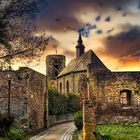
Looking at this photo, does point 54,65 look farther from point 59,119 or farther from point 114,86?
point 114,86

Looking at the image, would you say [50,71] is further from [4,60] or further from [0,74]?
[4,60]

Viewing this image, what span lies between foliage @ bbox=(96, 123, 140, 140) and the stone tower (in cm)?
5764

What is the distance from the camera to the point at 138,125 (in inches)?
1184

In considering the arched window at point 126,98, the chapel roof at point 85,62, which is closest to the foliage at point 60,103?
the chapel roof at point 85,62

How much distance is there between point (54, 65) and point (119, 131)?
60.7 metres

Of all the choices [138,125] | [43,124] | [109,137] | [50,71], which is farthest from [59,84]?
[109,137]

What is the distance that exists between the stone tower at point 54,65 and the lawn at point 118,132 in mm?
57637

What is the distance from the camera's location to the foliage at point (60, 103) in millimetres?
47250

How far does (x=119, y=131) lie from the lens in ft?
89.6

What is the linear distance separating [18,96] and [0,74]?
2544 millimetres

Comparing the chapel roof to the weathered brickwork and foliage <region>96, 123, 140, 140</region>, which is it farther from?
foliage <region>96, 123, 140, 140</region>

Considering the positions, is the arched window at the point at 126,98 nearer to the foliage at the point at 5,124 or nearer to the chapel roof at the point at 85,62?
the foliage at the point at 5,124

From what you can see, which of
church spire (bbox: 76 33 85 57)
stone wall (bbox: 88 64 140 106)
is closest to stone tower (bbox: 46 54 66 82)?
church spire (bbox: 76 33 85 57)

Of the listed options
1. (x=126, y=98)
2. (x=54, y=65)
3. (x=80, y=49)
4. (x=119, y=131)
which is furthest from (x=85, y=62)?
(x=119, y=131)
